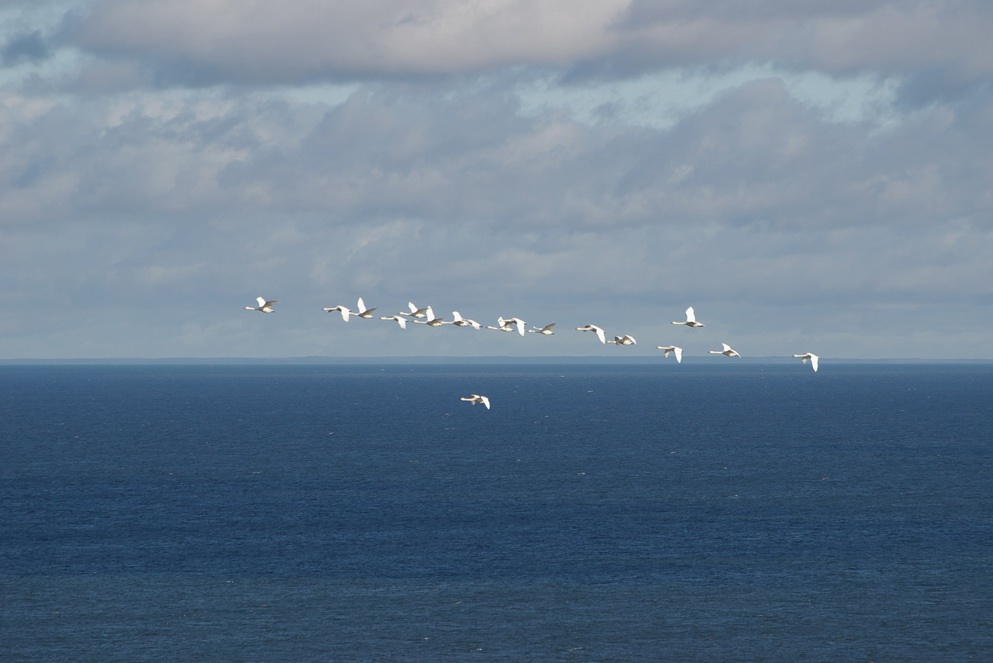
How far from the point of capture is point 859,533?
14575 centimetres

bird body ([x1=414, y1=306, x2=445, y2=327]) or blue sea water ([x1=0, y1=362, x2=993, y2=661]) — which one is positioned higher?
bird body ([x1=414, y1=306, x2=445, y2=327])

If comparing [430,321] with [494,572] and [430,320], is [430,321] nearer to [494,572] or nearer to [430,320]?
[430,320]

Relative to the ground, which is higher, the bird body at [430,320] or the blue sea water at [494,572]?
the bird body at [430,320]

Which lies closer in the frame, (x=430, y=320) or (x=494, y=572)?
(x=430, y=320)

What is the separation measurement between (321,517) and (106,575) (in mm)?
37628

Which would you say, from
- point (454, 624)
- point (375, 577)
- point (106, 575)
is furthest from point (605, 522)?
point (106, 575)

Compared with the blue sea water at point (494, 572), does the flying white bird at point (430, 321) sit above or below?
above

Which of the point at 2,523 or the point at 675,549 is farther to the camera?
the point at 2,523

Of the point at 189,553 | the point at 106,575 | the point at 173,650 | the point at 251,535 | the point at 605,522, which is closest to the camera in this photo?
the point at 173,650

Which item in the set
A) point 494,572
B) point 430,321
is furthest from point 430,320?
point 494,572

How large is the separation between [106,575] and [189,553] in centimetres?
1226

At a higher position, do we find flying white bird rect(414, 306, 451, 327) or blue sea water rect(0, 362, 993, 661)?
flying white bird rect(414, 306, 451, 327)

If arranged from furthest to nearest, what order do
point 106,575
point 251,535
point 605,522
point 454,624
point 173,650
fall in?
1. point 605,522
2. point 251,535
3. point 106,575
4. point 454,624
5. point 173,650

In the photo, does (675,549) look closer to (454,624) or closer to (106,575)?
(454,624)
